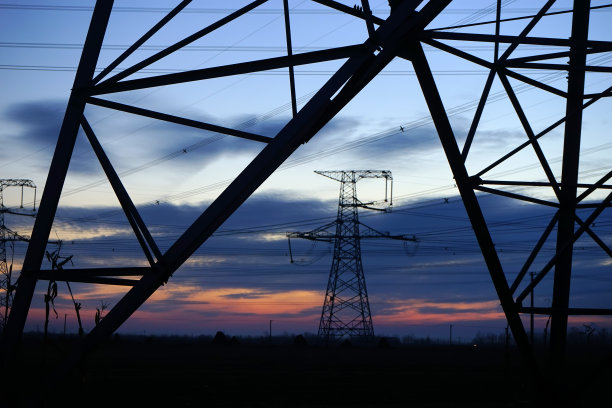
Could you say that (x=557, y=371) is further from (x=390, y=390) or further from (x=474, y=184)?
(x=390, y=390)

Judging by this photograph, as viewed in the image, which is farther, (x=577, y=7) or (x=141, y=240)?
(x=577, y=7)

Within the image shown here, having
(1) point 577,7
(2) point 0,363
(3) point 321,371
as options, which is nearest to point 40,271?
(2) point 0,363

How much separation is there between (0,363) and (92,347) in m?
1.49

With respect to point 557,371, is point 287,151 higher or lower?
higher

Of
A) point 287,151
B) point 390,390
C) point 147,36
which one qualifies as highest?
point 147,36

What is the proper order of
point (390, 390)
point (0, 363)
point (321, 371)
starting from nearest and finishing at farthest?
point (0, 363)
point (390, 390)
point (321, 371)

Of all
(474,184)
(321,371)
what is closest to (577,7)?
(474,184)

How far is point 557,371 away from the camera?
1364 centimetres

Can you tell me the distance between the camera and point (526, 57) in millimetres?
13766

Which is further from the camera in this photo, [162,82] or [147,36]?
[147,36]

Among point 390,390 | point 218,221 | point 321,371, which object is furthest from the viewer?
point 321,371

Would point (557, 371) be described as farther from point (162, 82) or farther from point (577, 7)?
point (162, 82)

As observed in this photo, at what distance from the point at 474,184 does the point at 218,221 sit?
544cm

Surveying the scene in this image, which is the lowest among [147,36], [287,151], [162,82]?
[287,151]
